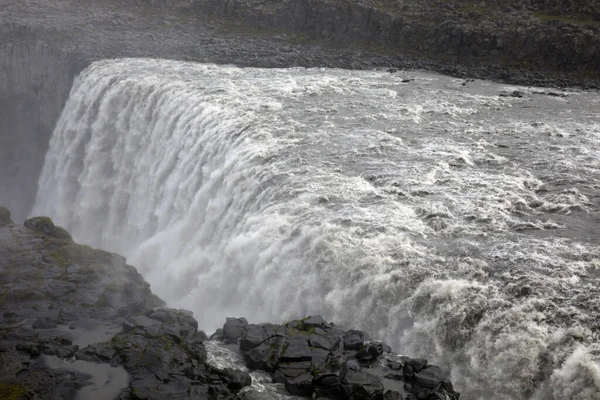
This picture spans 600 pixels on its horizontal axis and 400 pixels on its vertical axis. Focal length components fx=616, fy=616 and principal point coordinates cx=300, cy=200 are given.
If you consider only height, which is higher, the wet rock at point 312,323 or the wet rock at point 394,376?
the wet rock at point 394,376

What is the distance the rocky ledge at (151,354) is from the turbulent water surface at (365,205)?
1.29m

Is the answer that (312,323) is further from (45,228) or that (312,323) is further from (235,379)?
(45,228)

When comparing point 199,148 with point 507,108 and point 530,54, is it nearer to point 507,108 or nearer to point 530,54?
point 507,108

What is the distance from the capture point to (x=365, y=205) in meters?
17.7

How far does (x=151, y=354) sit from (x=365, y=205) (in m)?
7.89

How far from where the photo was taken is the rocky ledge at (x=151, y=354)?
11.2m

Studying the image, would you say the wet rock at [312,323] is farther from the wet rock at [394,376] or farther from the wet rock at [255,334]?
the wet rock at [394,376]

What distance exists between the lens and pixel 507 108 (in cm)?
2761

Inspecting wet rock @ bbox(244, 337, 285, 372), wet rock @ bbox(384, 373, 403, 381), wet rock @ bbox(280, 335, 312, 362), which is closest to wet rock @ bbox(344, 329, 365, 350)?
wet rock @ bbox(280, 335, 312, 362)

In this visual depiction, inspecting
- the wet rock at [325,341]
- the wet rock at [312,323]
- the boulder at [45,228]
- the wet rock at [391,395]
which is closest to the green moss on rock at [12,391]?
the wet rock at [325,341]

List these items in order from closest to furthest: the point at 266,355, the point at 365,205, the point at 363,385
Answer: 1. the point at 363,385
2. the point at 266,355
3. the point at 365,205

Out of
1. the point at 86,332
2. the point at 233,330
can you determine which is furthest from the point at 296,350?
the point at 86,332

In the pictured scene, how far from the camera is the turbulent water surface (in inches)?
498

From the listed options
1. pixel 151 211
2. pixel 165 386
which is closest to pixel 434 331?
pixel 165 386
